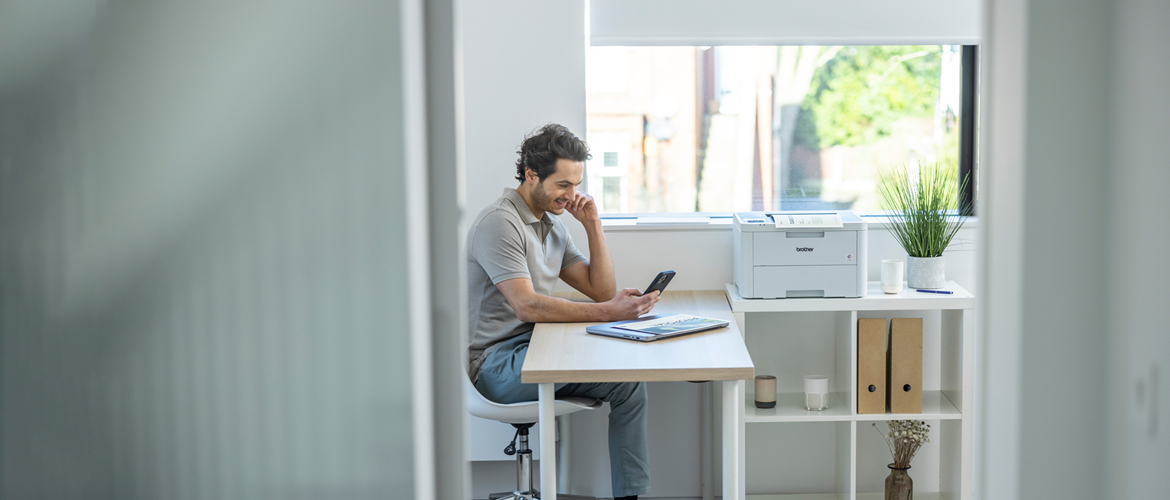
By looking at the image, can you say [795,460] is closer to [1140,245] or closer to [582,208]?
[582,208]

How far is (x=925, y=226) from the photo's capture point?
2.88 m

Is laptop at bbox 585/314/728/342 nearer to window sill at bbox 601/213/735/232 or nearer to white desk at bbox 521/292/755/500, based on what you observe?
white desk at bbox 521/292/755/500

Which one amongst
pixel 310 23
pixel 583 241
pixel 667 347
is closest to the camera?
pixel 310 23

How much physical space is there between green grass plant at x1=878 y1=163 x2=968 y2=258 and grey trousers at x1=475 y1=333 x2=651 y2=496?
43.6 inches

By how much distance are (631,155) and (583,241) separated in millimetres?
405

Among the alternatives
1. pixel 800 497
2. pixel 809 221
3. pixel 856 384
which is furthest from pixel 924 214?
pixel 800 497

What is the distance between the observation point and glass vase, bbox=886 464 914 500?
117 inches

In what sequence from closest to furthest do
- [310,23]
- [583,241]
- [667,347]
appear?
[310,23] < [667,347] < [583,241]

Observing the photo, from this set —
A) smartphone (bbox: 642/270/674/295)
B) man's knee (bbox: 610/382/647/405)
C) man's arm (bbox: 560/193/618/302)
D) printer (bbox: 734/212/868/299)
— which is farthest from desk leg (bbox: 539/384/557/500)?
printer (bbox: 734/212/868/299)

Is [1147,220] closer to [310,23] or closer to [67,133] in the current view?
[310,23]

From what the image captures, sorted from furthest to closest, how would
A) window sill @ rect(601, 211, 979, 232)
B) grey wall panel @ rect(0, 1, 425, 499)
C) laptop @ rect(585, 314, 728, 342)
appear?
window sill @ rect(601, 211, 979, 232)
laptop @ rect(585, 314, 728, 342)
grey wall panel @ rect(0, 1, 425, 499)

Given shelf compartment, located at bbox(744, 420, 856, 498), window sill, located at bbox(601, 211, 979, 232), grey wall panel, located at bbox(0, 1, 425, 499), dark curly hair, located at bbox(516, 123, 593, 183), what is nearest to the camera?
grey wall panel, located at bbox(0, 1, 425, 499)

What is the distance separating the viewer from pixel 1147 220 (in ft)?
2.78

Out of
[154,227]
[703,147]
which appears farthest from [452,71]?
[703,147]
